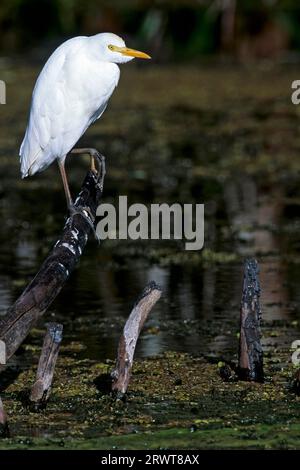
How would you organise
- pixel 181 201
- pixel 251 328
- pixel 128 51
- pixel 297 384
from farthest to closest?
1. pixel 181 201
2. pixel 128 51
3. pixel 251 328
4. pixel 297 384

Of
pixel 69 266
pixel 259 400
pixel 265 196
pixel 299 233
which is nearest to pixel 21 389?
pixel 69 266

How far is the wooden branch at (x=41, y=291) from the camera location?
547cm

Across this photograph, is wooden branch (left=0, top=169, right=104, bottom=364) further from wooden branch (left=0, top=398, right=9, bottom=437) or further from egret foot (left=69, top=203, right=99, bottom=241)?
wooden branch (left=0, top=398, right=9, bottom=437)

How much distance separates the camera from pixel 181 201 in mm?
11562

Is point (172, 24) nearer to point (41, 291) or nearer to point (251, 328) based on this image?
point (251, 328)

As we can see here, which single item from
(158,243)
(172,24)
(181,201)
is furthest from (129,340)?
(172,24)

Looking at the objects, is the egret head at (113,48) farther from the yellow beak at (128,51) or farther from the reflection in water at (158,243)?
→ the reflection in water at (158,243)

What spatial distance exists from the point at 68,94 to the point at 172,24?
1482 cm

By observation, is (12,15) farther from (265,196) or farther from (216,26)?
(265,196)

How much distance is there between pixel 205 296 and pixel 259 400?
9.27ft

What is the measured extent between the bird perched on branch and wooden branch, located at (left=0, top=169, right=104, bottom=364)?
35.2 inches

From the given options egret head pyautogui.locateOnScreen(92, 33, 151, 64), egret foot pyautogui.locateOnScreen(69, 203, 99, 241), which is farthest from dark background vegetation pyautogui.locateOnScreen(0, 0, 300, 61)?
egret foot pyautogui.locateOnScreen(69, 203, 99, 241)

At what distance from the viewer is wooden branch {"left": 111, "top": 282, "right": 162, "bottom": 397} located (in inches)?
227

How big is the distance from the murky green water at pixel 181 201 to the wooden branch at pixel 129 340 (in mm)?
1081
